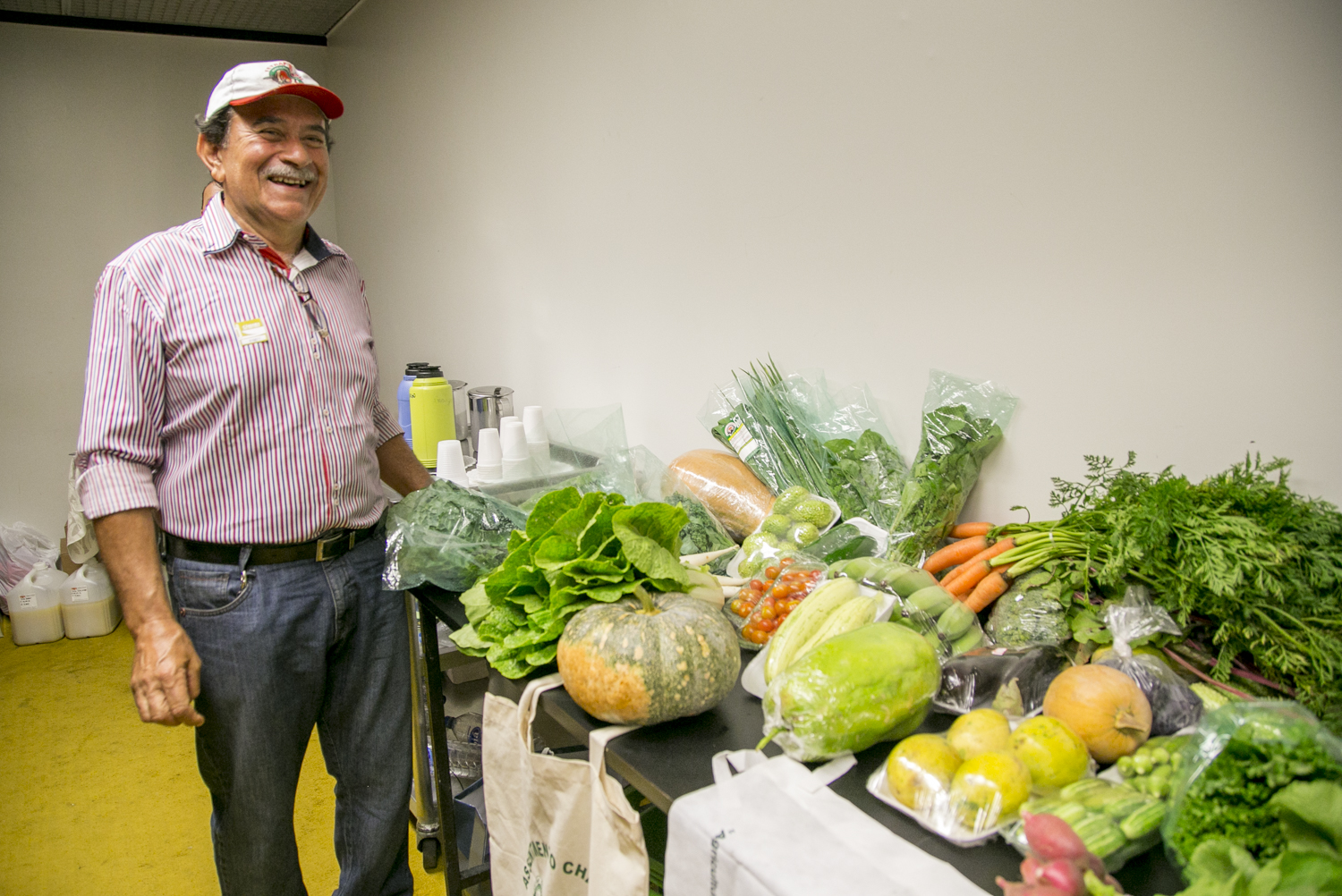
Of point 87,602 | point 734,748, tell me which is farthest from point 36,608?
point 734,748

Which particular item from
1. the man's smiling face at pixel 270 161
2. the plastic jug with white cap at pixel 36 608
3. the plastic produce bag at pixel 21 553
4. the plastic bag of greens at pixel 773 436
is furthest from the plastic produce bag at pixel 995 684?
the plastic produce bag at pixel 21 553

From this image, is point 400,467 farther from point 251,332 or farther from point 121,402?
point 121,402

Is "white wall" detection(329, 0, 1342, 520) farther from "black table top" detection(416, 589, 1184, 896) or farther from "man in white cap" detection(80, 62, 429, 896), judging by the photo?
"man in white cap" detection(80, 62, 429, 896)

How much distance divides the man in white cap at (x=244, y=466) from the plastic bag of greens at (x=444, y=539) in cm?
12

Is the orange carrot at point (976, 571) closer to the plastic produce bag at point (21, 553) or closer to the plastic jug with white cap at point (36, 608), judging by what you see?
the plastic jug with white cap at point (36, 608)

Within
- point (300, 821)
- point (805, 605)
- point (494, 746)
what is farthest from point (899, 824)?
point (300, 821)

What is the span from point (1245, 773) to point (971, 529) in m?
1.00

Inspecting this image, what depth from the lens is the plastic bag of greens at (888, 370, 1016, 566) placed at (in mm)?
1869

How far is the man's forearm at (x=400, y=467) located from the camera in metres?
2.24

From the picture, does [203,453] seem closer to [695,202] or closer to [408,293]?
[695,202]

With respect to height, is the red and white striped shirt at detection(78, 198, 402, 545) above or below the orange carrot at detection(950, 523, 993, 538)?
above

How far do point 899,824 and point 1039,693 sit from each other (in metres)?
0.41

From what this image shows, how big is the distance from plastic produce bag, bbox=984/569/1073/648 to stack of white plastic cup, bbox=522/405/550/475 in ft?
5.66

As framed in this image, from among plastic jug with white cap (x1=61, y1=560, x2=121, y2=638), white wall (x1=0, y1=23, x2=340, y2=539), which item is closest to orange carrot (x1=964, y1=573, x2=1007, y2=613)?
plastic jug with white cap (x1=61, y1=560, x2=121, y2=638)
